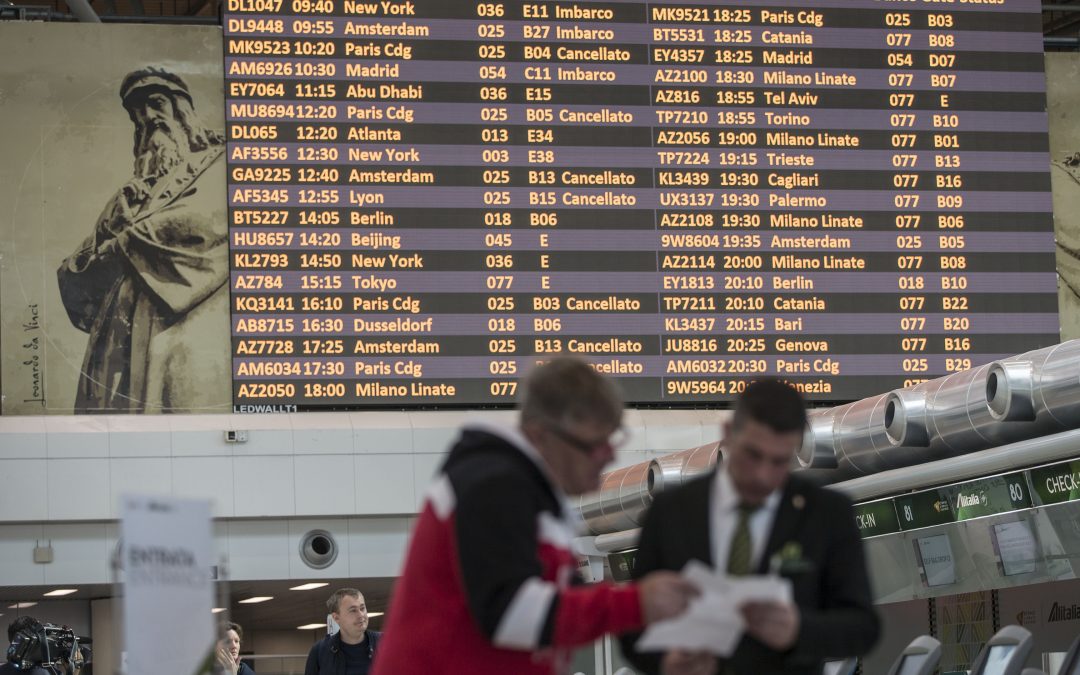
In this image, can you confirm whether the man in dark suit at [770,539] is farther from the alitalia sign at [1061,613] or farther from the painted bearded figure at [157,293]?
the painted bearded figure at [157,293]

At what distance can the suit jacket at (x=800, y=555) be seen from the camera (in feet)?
9.85

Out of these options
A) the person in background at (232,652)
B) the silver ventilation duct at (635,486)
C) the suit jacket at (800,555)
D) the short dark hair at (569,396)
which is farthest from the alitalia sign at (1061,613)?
the short dark hair at (569,396)

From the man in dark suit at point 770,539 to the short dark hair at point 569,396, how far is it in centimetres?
34

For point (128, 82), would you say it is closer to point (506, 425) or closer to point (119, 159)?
point (119, 159)

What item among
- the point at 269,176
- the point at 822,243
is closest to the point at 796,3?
the point at 822,243

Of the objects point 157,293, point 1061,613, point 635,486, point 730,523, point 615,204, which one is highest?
point 615,204

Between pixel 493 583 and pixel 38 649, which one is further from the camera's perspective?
pixel 38 649

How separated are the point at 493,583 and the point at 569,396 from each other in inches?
14.0

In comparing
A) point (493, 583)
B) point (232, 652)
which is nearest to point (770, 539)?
point (493, 583)

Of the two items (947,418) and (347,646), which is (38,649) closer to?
(347,646)

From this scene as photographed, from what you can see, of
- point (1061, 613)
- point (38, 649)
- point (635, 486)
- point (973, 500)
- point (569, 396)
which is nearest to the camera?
point (569, 396)

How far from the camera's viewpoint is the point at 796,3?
1362 centimetres

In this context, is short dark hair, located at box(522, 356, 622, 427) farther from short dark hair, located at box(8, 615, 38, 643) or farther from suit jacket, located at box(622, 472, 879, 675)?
short dark hair, located at box(8, 615, 38, 643)

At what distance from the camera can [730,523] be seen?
10.0 feet
